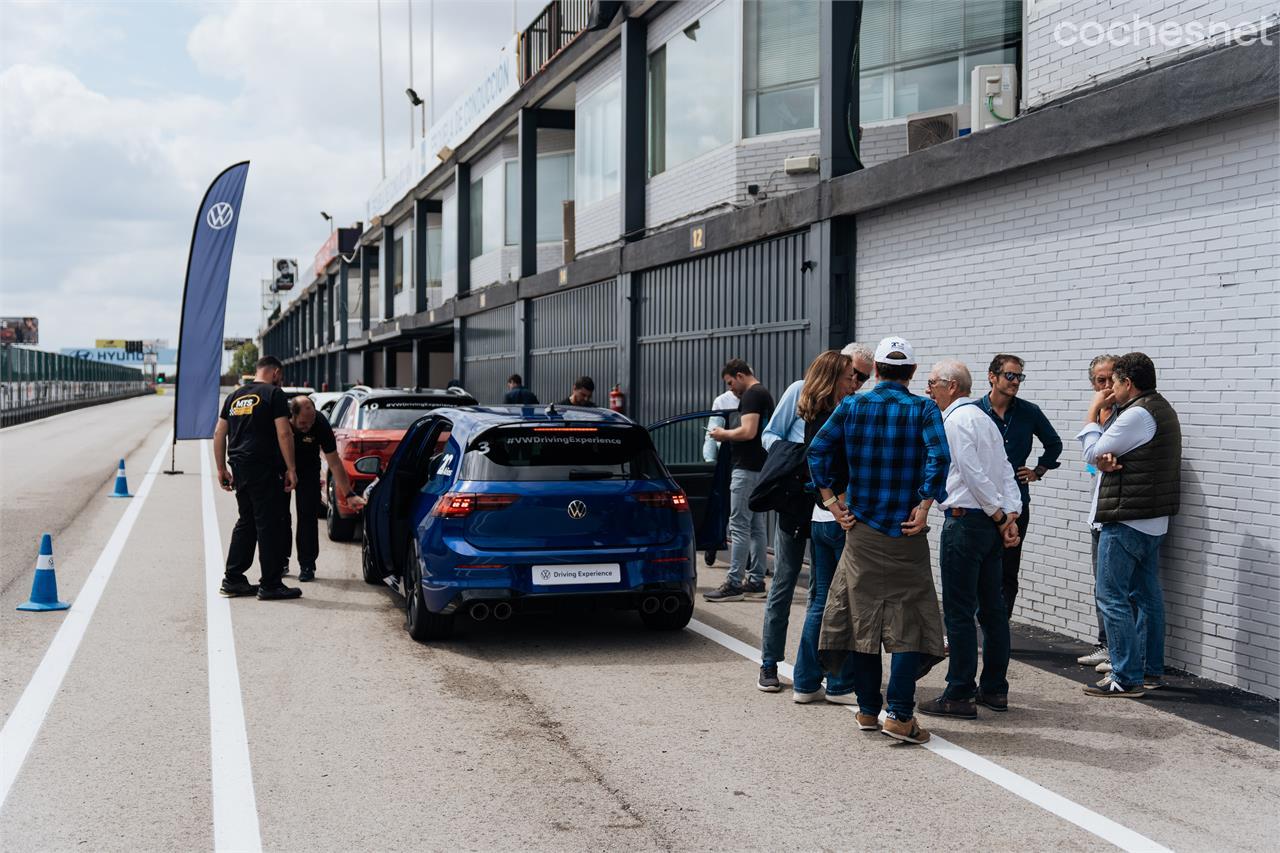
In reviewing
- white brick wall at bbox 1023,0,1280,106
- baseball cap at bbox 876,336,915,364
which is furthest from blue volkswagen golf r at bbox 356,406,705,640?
white brick wall at bbox 1023,0,1280,106

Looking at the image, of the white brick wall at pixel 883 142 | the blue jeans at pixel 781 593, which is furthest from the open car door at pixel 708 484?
the white brick wall at pixel 883 142

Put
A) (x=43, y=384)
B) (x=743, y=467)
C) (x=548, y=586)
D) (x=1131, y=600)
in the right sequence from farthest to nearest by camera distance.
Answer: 1. (x=43, y=384)
2. (x=743, y=467)
3. (x=548, y=586)
4. (x=1131, y=600)

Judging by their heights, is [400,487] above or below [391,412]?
below

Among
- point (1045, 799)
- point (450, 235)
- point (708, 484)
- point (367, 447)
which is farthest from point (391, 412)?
point (450, 235)

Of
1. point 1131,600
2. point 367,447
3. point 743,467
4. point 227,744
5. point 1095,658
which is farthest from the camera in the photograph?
point 367,447

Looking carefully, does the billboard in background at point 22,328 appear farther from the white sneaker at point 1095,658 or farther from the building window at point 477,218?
the white sneaker at point 1095,658

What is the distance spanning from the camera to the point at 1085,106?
7578 millimetres

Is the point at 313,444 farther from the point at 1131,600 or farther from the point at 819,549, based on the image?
the point at 1131,600

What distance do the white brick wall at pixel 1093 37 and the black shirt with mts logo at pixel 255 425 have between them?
629 cm

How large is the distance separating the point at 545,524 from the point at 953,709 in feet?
8.53

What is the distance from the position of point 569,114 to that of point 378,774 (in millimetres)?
19746

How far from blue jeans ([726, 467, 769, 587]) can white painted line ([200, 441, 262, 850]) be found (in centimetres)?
387

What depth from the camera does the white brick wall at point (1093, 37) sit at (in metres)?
6.98

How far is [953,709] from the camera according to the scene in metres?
5.85
